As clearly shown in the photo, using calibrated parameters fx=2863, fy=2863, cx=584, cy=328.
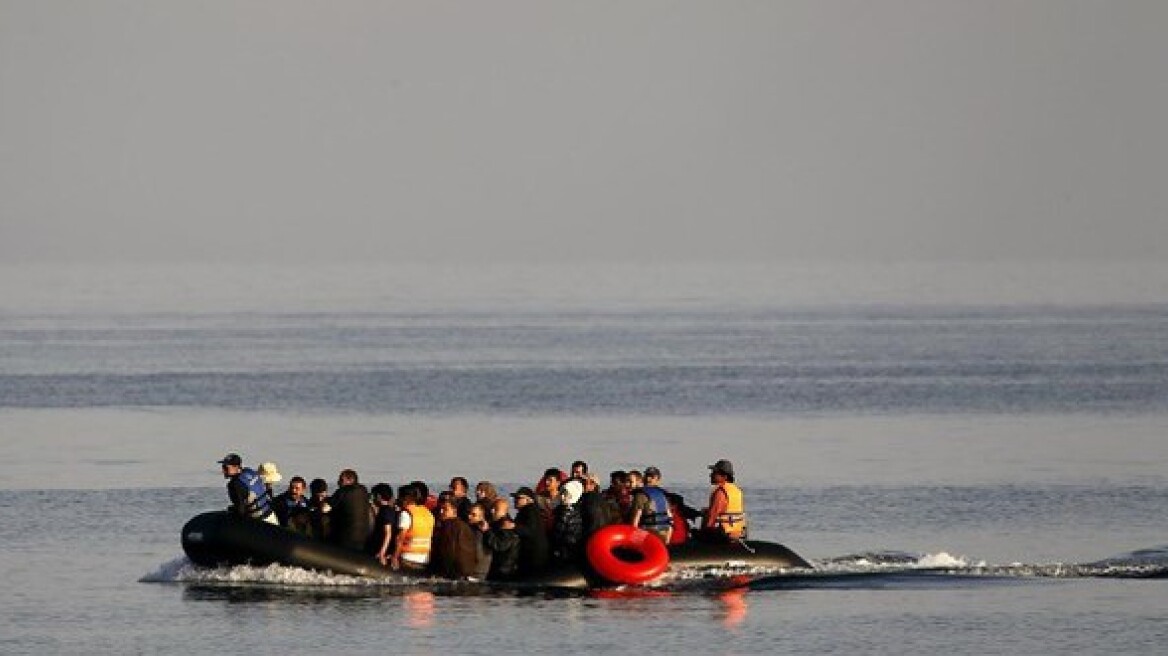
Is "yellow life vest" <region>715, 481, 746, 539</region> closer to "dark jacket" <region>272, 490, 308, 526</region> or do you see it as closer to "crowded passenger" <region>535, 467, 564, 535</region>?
"crowded passenger" <region>535, 467, 564, 535</region>

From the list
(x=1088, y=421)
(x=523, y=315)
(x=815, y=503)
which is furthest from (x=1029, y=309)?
(x=815, y=503)

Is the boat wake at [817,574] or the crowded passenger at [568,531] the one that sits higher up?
the crowded passenger at [568,531]

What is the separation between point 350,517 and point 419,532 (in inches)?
36.6

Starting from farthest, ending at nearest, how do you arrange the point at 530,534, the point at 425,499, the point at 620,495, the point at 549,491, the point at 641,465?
the point at 641,465
the point at 549,491
the point at 620,495
the point at 425,499
the point at 530,534

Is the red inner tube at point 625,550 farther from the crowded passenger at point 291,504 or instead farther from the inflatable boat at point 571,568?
the crowded passenger at point 291,504

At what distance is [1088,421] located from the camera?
76.4 m

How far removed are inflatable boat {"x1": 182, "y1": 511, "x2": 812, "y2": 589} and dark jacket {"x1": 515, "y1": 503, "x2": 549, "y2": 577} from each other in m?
0.17

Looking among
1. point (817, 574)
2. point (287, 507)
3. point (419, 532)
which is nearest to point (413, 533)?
point (419, 532)

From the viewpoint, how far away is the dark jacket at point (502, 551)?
37547mm

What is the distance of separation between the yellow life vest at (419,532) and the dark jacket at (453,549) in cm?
11

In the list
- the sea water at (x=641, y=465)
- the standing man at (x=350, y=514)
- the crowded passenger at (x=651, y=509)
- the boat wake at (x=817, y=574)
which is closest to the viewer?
the sea water at (x=641, y=465)

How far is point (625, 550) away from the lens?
37625 millimetres

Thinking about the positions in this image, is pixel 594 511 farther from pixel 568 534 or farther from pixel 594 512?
pixel 568 534

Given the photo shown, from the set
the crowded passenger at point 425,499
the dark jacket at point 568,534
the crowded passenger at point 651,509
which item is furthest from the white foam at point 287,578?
the crowded passenger at point 651,509
